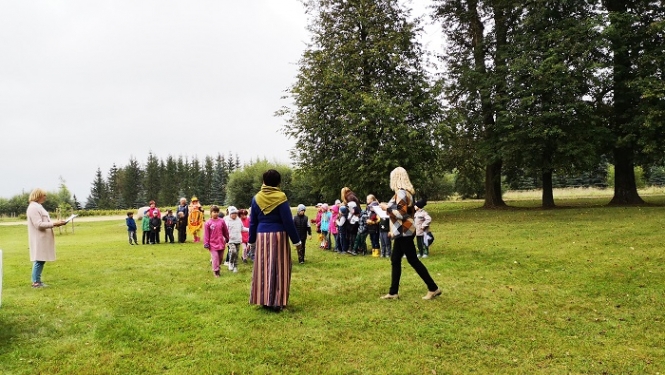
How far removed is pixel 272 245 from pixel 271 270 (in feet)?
1.31

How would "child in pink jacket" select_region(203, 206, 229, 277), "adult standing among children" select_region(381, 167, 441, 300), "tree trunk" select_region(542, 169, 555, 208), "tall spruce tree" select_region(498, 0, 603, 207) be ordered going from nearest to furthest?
"adult standing among children" select_region(381, 167, 441, 300) → "child in pink jacket" select_region(203, 206, 229, 277) → "tall spruce tree" select_region(498, 0, 603, 207) → "tree trunk" select_region(542, 169, 555, 208)

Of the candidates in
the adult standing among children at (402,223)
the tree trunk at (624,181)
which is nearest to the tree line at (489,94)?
the tree trunk at (624,181)

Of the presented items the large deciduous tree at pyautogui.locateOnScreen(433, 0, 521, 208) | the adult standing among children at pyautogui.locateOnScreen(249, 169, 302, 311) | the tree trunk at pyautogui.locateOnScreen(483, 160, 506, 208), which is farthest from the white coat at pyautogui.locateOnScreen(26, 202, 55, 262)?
the tree trunk at pyautogui.locateOnScreen(483, 160, 506, 208)

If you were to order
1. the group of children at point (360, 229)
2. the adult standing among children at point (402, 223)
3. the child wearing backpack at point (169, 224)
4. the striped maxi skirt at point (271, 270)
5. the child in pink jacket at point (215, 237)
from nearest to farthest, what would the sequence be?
the striped maxi skirt at point (271, 270) < the adult standing among children at point (402, 223) < the child in pink jacket at point (215, 237) < the group of children at point (360, 229) < the child wearing backpack at point (169, 224)

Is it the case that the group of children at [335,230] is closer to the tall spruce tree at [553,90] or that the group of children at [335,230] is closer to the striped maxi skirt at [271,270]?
the striped maxi skirt at [271,270]

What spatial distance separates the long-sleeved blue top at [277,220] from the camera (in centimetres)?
701

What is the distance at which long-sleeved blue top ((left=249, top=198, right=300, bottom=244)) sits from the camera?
701 cm

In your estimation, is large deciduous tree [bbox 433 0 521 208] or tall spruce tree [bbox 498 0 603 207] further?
large deciduous tree [bbox 433 0 521 208]

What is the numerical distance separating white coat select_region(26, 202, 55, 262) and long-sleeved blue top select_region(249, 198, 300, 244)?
4681 millimetres

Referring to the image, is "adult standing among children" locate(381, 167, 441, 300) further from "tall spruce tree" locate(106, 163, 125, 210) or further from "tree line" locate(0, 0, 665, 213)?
"tall spruce tree" locate(106, 163, 125, 210)

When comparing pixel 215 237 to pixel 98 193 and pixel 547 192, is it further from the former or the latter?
pixel 98 193

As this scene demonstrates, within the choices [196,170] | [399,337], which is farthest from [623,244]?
[196,170]

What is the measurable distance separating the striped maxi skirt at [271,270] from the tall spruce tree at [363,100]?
53.6ft

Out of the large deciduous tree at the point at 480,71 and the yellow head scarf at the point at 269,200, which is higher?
the large deciduous tree at the point at 480,71
